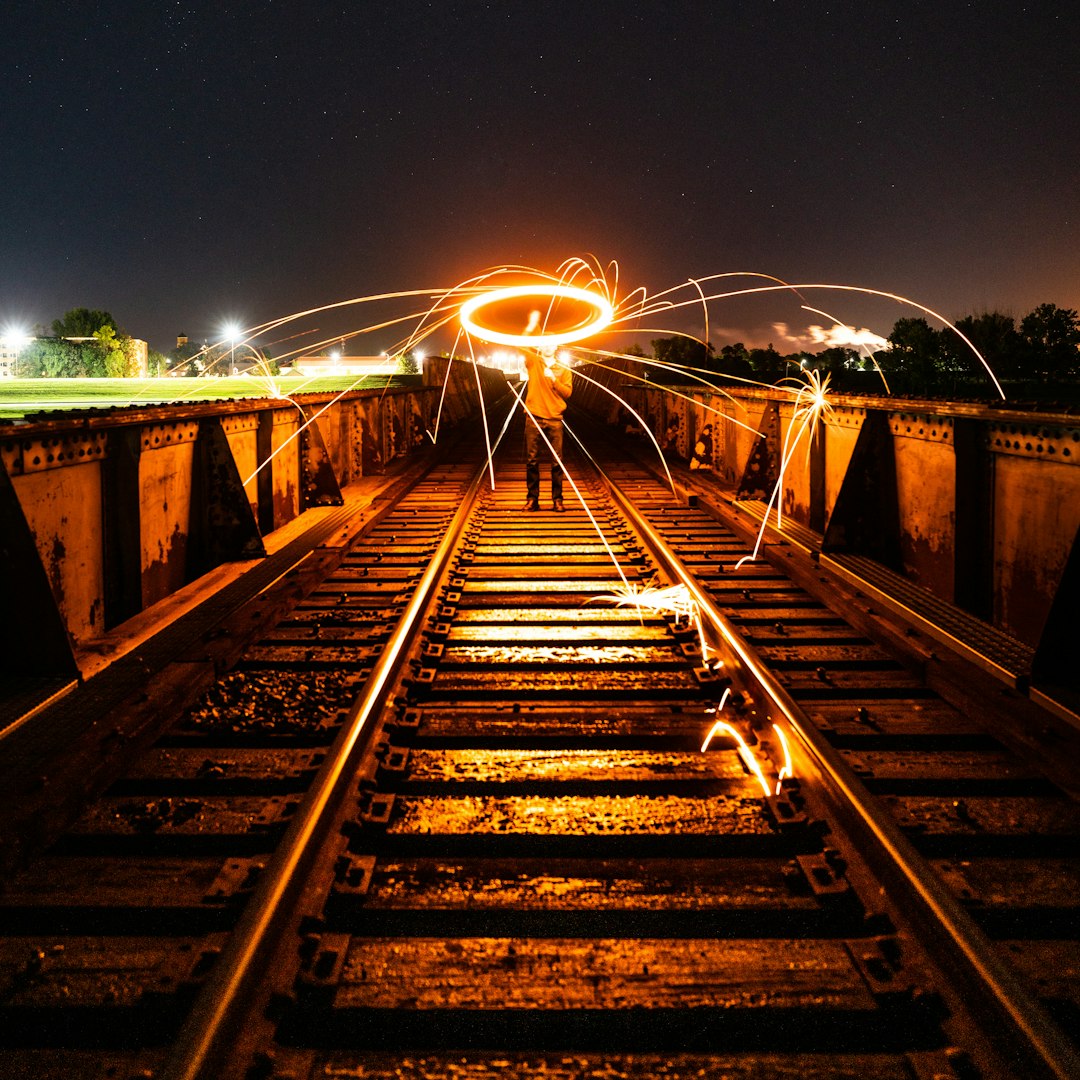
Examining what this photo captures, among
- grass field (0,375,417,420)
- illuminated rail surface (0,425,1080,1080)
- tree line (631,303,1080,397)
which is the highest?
tree line (631,303,1080,397)

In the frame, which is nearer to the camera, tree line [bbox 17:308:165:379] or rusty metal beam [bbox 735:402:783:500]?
rusty metal beam [bbox 735:402:783:500]

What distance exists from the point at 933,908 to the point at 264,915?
6.36 ft

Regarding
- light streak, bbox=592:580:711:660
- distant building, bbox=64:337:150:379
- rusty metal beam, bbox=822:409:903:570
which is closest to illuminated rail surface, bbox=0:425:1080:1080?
light streak, bbox=592:580:711:660

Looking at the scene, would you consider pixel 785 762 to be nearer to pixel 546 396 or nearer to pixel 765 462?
pixel 546 396

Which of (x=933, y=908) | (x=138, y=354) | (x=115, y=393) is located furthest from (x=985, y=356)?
(x=138, y=354)

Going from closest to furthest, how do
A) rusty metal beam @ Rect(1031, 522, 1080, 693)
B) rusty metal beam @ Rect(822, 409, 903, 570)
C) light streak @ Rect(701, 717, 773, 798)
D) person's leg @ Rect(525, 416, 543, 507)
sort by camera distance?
light streak @ Rect(701, 717, 773, 798) < rusty metal beam @ Rect(1031, 522, 1080, 693) < rusty metal beam @ Rect(822, 409, 903, 570) < person's leg @ Rect(525, 416, 543, 507)

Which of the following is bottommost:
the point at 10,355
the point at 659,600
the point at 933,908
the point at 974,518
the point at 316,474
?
the point at 933,908

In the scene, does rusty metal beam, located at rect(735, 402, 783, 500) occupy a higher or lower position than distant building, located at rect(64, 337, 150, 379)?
lower

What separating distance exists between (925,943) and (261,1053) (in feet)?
5.96

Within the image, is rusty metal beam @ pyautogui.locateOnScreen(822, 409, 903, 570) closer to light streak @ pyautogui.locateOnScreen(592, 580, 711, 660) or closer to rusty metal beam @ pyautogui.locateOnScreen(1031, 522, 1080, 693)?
light streak @ pyautogui.locateOnScreen(592, 580, 711, 660)

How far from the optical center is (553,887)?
2596 millimetres

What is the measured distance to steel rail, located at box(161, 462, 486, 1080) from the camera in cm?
183

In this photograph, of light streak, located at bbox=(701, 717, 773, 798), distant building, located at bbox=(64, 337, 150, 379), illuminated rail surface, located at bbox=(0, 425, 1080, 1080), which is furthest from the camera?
distant building, located at bbox=(64, 337, 150, 379)

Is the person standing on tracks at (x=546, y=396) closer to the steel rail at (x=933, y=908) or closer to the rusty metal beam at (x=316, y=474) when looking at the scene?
the rusty metal beam at (x=316, y=474)
